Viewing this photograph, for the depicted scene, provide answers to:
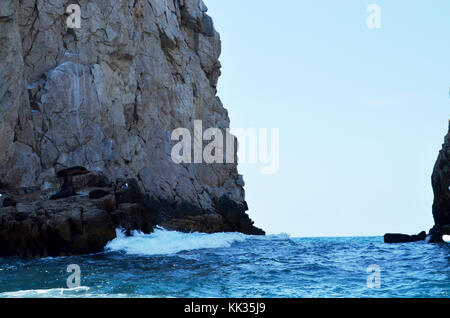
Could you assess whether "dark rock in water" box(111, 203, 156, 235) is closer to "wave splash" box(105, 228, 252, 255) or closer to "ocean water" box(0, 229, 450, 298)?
"wave splash" box(105, 228, 252, 255)

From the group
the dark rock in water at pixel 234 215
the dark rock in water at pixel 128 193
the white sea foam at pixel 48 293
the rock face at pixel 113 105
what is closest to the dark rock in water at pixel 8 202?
the rock face at pixel 113 105

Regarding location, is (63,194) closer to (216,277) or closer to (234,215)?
(216,277)

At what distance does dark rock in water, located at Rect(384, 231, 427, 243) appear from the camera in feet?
161

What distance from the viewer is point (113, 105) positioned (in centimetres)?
4425

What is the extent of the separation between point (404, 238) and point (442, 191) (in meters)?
7.37

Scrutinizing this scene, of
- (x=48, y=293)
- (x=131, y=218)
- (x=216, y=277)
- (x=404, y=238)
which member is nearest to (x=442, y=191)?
(x=404, y=238)

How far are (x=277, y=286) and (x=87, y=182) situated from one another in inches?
849

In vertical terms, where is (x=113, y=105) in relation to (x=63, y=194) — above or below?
above

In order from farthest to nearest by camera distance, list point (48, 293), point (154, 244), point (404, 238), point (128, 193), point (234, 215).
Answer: point (234, 215) < point (404, 238) < point (128, 193) < point (154, 244) < point (48, 293)

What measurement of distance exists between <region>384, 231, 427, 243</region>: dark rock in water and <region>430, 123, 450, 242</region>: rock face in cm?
185

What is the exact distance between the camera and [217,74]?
64812mm

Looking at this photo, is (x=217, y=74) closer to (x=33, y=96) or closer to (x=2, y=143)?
(x=33, y=96)
